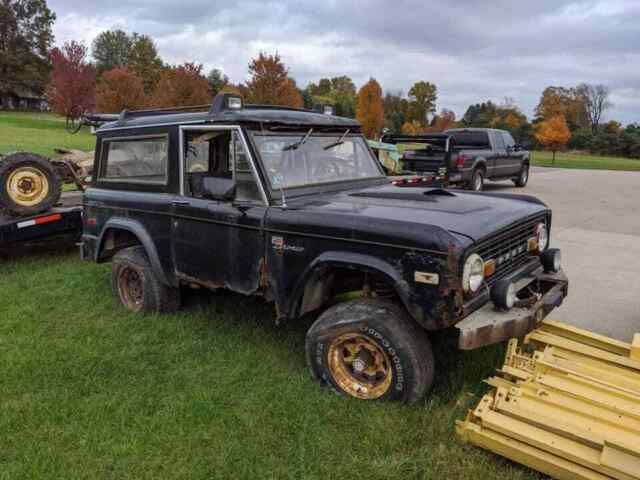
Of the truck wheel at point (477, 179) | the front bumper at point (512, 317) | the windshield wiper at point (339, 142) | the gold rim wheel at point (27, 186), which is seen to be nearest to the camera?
the front bumper at point (512, 317)

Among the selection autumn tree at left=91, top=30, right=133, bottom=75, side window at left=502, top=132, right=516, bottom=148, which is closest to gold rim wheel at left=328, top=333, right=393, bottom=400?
side window at left=502, top=132, right=516, bottom=148

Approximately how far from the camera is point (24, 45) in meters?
65.2

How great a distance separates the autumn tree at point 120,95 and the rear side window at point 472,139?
23.2 metres

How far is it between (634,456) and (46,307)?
526cm

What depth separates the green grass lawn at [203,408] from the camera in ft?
9.85

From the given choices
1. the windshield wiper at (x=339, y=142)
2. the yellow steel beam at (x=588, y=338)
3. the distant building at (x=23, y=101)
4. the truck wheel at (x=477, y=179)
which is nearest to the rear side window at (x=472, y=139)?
the truck wheel at (x=477, y=179)

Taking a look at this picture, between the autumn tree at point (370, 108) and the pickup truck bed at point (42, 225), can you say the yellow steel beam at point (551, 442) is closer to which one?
the pickup truck bed at point (42, 225)

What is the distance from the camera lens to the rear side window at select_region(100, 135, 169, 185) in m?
4.62

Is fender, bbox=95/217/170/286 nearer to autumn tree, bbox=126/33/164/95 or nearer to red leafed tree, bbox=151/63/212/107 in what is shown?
red leafed tree, bbox=151/63/212/107

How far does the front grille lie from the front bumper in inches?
4.5

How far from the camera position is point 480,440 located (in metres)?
2.95

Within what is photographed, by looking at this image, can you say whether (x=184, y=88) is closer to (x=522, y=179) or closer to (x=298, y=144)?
(x=522, y=179)

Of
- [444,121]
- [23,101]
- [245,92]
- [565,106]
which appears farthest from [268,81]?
[23,101]

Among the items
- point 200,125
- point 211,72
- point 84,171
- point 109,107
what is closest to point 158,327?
point 200,125
